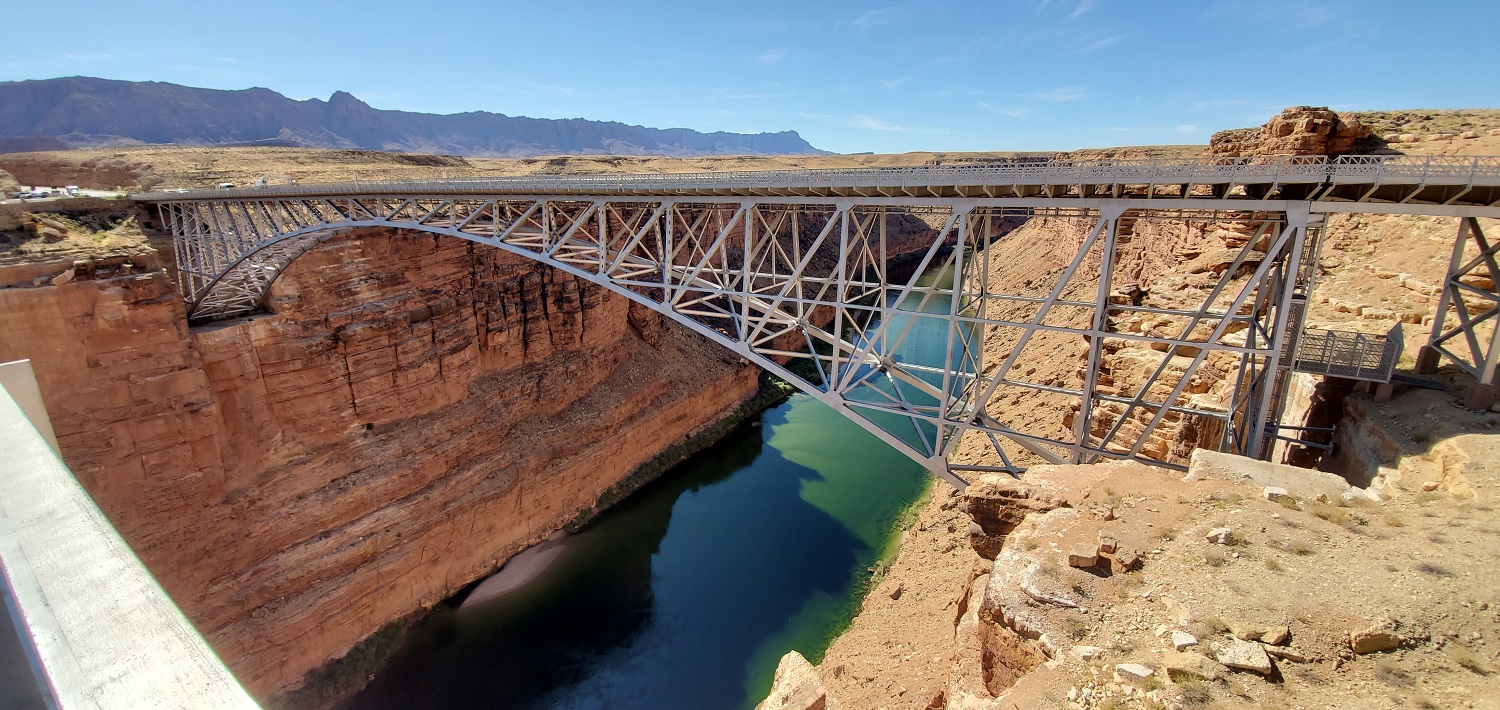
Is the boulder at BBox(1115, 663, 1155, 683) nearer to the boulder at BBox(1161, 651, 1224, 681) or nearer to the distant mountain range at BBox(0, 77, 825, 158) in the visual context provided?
the boulder at BBox(1161, 651, 1224, 681)

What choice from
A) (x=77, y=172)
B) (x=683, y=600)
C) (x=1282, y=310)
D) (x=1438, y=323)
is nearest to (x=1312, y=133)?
(x=1438, y=323)

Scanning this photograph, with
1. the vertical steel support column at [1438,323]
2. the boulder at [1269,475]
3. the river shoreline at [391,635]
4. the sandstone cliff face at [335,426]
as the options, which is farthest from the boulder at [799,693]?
the sandstone cliff face at [335,426]

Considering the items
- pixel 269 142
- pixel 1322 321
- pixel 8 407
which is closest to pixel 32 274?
pixel 8 407

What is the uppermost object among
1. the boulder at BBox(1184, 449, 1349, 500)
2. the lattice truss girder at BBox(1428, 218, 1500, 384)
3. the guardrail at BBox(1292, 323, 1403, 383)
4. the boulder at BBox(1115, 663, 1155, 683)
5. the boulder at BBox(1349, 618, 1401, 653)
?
the lattice truss girder at BBox(1428, 218, 1500, 384)

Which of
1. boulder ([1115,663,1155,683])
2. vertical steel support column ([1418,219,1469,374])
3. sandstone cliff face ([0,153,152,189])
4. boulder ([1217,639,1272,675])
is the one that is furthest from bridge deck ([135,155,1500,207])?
sandstone cliff face ([0,153,152,189])

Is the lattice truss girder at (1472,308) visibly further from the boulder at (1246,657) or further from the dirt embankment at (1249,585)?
the boulder at (1246,657)

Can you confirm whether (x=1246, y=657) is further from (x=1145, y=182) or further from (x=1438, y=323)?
(x=1438, y=323)
